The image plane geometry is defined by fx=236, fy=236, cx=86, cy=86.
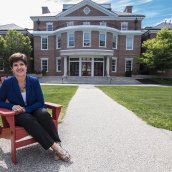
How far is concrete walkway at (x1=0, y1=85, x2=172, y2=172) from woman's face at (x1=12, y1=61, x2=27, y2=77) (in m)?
1.33

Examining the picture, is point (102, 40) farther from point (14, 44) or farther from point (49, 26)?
point (14, 44)

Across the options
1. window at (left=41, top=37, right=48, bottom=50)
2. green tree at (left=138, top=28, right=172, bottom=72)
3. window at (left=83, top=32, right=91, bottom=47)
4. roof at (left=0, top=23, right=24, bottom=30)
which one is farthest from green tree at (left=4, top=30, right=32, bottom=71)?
green tree at (left=138, top=28, right=172, bottom=72)

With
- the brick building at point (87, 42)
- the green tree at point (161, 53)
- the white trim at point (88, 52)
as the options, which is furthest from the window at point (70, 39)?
the green tree at point (161, 53)

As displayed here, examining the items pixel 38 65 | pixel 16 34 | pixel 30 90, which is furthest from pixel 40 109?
pixel 38 65

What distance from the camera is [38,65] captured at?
33781 millimetres

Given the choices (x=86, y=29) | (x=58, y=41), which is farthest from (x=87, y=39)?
(x=58, y=41)

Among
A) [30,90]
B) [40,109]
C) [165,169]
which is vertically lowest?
[165,169]

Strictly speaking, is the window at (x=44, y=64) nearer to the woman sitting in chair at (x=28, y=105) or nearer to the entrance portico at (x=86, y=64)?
the entrance portico at (x=86, y=64)

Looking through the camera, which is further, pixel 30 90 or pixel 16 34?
pixel 16 34

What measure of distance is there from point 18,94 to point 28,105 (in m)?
0.26

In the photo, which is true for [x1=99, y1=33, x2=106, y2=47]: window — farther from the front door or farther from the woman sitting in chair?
the woman sitting in chair

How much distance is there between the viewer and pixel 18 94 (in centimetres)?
403

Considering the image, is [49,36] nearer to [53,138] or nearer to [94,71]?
[94,71]

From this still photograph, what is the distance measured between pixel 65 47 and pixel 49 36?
3803 mm
